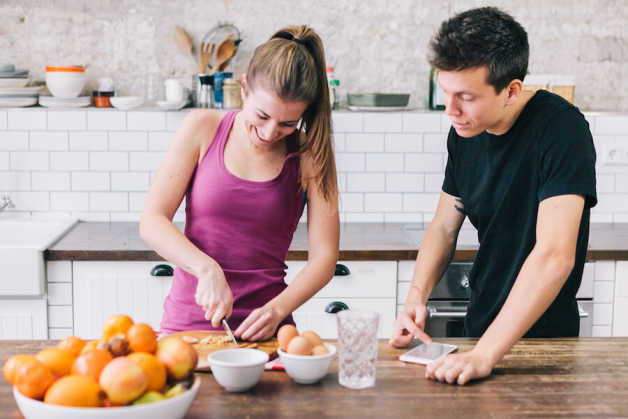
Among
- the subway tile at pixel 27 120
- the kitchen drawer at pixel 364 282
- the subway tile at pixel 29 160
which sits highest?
the subway tile at pixel 27 120

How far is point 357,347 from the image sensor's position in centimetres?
159

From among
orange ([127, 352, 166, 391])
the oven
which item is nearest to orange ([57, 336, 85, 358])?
orange ([127, 352, 166, 391])

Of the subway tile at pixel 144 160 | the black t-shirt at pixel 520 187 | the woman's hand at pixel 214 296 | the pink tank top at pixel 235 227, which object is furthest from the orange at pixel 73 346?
the subway tile at pixel 144 160

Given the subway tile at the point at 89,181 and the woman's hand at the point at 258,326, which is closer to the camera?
the woman's hand at the point at 258,326

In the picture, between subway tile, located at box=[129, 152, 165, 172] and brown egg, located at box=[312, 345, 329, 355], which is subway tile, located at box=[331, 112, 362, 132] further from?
brown egg, located at box=[312, 345, 329, 355]

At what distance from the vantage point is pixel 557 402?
1546 millimetres

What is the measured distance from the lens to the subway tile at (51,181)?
371cm

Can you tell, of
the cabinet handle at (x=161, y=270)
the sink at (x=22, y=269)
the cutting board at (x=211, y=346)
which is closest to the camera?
the cutting board at (x=211, y=346)

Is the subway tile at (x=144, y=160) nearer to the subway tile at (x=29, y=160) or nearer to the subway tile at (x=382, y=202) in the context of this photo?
the subway tile at (x=29, y=160)

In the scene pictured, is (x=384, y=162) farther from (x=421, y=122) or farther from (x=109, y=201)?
(x=109, y=201)

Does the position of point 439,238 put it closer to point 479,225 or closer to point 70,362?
point 479,225

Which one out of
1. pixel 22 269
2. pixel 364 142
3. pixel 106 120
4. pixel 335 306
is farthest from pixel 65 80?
Answer: pixel 335 306

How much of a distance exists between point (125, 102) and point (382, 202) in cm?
137

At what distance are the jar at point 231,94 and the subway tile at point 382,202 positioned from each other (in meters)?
0.80
